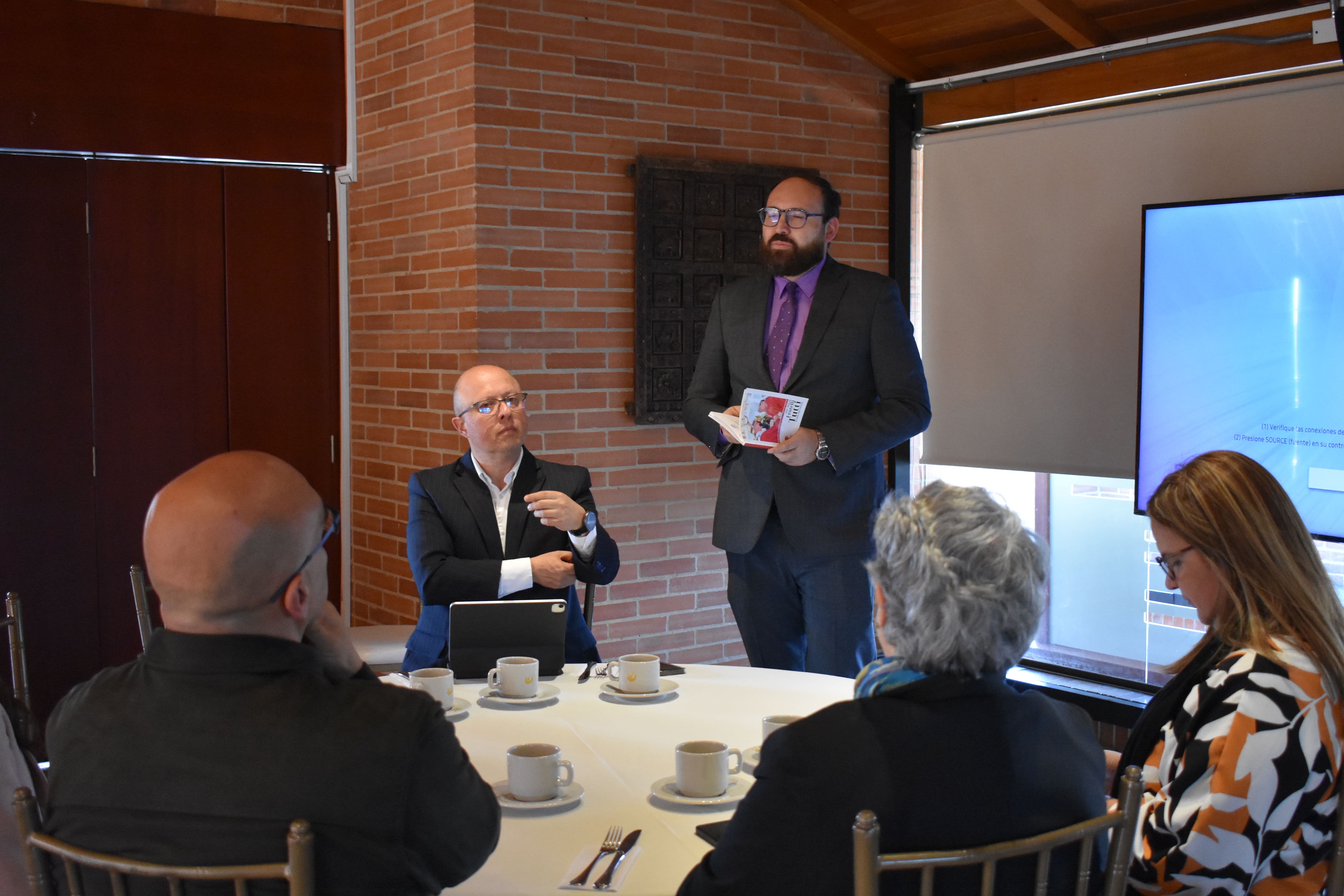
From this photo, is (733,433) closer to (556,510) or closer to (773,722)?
(556,510)

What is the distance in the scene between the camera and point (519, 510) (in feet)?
10.2

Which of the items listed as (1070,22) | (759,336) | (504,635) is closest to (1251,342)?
(1070,22)

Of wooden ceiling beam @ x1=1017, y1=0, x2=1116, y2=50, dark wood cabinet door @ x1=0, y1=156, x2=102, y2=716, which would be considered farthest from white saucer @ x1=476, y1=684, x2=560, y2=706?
wooden ceiling beam @ x1=1017, y1=0, x2=1116, y2=50

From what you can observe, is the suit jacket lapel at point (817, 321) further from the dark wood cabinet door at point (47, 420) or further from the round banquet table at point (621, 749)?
the dark wood cabinet door at point (47, 420)

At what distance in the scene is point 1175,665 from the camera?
6.21ft

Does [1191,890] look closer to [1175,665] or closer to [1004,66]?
[1175,665]

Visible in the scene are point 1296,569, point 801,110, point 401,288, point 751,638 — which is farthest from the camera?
point 801,110

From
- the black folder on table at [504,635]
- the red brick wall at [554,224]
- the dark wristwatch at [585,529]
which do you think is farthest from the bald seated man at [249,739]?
the red brick wall at [554,224]

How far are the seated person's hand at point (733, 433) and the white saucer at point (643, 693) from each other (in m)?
1.04

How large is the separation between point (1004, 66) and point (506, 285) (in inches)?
83.8

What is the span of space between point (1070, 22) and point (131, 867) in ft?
13.4

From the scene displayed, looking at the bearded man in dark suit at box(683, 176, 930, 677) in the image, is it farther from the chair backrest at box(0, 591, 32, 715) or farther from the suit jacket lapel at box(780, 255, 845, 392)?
the chair backrest at box(0, 591, 32, 715)

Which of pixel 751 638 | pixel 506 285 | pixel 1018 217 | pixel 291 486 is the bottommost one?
pixel 751 638

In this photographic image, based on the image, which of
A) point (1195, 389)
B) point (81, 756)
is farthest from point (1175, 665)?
point (1195, 389)
